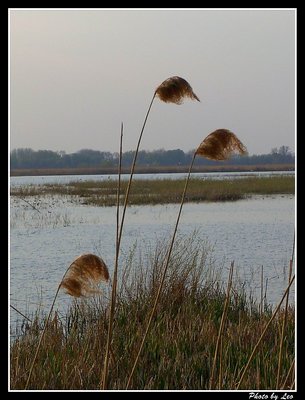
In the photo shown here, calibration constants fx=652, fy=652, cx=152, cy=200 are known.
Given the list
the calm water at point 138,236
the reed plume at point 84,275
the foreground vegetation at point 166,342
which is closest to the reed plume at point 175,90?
the reed plume at point 84,275

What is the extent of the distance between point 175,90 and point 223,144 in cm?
29

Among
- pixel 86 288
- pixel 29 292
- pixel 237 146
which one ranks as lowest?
pixel 29 292

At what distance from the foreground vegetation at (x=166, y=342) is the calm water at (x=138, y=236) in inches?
29.3

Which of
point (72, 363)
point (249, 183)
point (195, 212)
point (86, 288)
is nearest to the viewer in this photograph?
point (86, 288)

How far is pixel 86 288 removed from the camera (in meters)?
2.52

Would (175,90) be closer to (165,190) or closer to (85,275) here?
(85,275)

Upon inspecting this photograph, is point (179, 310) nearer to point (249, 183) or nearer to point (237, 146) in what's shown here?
point (237, 146)

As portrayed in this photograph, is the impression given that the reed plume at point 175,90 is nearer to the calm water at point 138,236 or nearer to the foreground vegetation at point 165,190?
the calm water at point 138,236

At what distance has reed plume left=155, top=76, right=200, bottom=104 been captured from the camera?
8.09 ft

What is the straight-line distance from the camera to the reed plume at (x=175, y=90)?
2465 mm

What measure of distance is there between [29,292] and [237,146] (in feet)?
16.9
